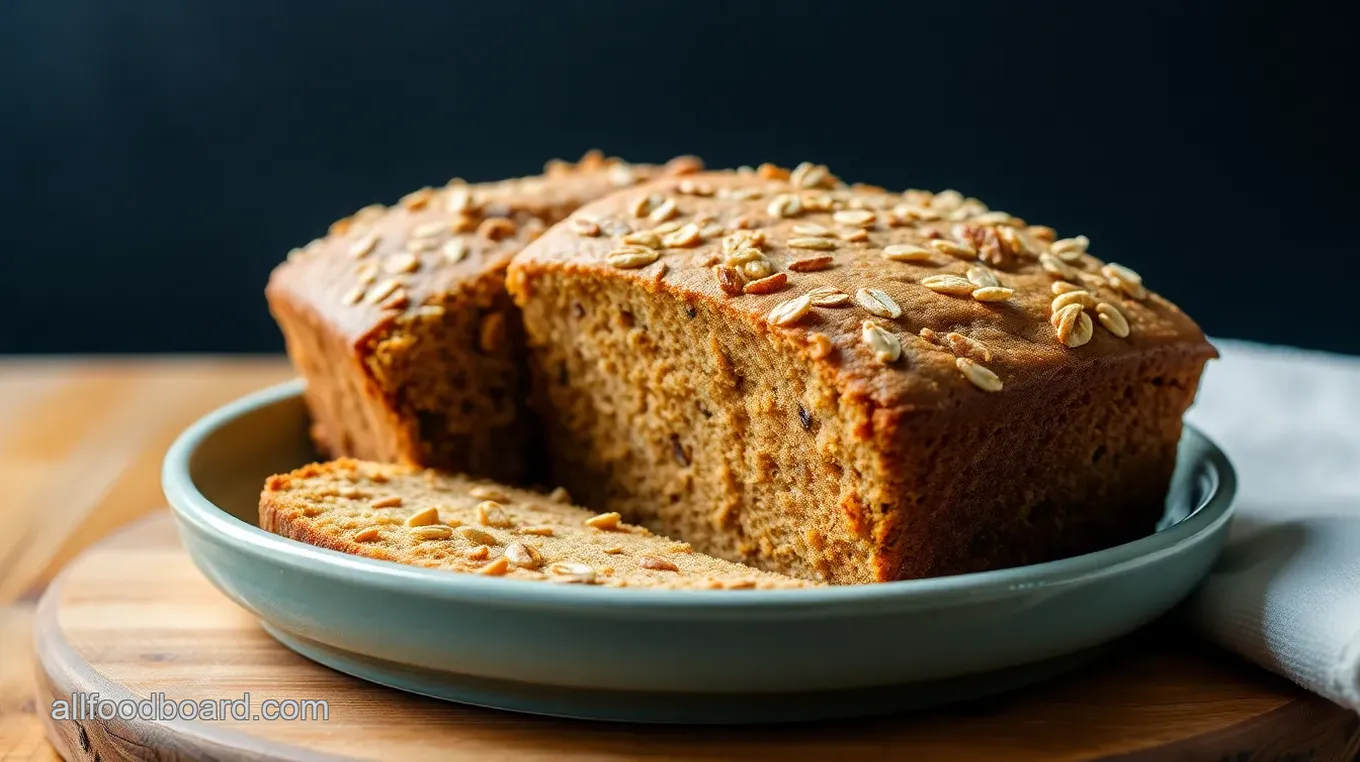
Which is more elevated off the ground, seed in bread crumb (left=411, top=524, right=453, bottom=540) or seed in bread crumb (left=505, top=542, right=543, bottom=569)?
seed in bread crumb (left=505, top=542, right=543, bottom=569)

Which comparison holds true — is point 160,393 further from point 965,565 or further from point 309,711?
point 965,565

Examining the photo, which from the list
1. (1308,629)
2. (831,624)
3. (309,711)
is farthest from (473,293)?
(1308,629)

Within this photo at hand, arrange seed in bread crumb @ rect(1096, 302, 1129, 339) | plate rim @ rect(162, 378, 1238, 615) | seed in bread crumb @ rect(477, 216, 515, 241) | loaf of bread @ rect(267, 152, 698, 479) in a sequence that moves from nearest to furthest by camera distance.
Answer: plate rim @ rect(162, 378, 1238, 615) → seed in bread crumb @ rect(1096, 302, 1129, 339) → loaf of bread @ rect(267, 152, 698, 479) → seed in bread crumb @ rect(477, 216, 515, 241)

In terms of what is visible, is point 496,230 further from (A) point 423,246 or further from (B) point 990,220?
(B) point 990,220

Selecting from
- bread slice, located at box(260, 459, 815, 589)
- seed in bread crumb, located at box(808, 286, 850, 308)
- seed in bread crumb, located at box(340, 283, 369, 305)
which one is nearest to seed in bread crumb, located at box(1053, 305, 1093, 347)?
seed in bread crumb, located at box(808, 286, 850, 308)

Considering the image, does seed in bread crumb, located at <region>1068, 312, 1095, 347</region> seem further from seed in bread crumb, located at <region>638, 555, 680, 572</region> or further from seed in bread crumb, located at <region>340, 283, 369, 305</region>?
seed in bread crumb, located at <region>340, 283, 369, 305</region>

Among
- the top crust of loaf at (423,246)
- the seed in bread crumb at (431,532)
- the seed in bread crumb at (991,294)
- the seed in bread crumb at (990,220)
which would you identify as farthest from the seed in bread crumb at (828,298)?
the top crust of loaf at (423,246)

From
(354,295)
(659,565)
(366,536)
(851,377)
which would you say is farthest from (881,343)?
(354,295)

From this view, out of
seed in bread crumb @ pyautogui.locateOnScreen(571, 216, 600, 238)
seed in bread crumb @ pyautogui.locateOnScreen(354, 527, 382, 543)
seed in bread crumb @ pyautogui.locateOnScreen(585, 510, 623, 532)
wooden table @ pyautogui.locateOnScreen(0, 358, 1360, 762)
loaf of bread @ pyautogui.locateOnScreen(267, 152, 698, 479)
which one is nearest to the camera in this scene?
wooden table @ pyautogui.locateOnScreen(0, 358, 1360, 762)
